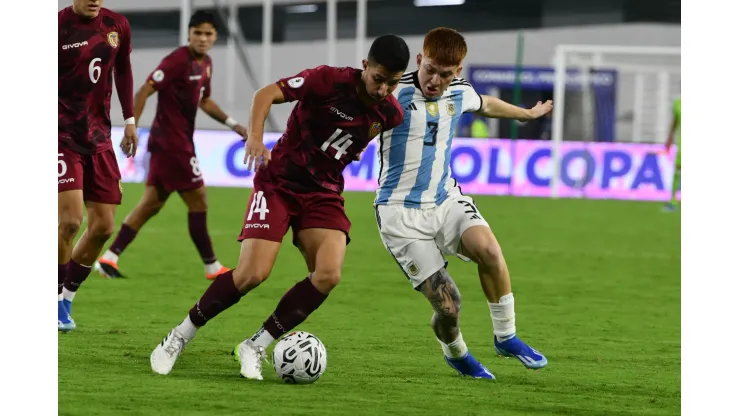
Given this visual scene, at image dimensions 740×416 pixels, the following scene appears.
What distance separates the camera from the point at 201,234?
395 inches

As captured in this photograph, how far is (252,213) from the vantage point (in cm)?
579

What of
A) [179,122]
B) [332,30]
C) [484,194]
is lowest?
[484,194]

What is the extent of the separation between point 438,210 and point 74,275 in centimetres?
241

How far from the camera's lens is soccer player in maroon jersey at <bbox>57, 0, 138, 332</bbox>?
6773 millimetres

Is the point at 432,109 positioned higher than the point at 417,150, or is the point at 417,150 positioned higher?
the point at 432,109

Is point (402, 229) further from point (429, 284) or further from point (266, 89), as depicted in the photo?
point (266, 89)

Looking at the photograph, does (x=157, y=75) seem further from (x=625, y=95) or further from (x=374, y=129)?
(x=625, y=95)

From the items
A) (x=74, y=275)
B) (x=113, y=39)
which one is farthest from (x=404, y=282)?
(x=113, y=39)

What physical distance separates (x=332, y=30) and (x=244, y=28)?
5.59 meters

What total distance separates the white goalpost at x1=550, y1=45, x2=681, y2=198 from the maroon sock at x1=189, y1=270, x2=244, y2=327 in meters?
19.9

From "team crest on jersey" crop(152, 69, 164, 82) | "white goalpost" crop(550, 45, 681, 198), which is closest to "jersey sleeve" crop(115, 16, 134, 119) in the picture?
"team crest on jersey" crop(152, 69, 164, 82)

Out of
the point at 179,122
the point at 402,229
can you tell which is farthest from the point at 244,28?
the point at 402,229

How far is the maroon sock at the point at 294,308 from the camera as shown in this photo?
5.75m

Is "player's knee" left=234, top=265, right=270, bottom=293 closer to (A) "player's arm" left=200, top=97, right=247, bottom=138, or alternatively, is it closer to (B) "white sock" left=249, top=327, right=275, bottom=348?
(B) "white sock" left=249, top=327, right=275, bottom=348
